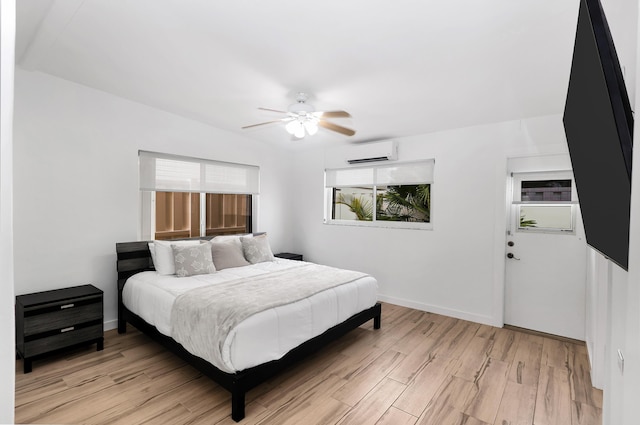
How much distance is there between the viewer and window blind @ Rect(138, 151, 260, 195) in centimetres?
368

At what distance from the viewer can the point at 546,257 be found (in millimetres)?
3400

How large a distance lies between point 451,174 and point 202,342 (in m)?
3.39

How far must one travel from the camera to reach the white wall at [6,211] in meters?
0.68

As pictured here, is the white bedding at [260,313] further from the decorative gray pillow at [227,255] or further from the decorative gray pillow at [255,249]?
the decorative gray pillow at [255,249]

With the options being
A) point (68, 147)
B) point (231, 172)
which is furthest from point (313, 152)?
point (68, 147)

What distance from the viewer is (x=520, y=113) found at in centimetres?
329

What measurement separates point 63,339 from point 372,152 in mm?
4004

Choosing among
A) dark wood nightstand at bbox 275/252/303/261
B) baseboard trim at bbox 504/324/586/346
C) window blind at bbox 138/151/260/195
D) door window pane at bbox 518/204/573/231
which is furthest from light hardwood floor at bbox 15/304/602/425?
dark wood nightstand at bbox 275/252/303/261

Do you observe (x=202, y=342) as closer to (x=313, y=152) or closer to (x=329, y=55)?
(x=329, y=55)

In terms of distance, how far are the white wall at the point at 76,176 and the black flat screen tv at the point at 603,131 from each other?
388 cm

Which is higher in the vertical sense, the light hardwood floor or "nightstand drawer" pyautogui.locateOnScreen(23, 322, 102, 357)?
"nightstand drawer" pyautogui.locateOnScreen(23, 322, 102, 357)

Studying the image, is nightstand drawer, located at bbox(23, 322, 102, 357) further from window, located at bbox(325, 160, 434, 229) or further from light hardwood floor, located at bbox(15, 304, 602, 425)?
window, located at bbox(325, 160, 434, 229)

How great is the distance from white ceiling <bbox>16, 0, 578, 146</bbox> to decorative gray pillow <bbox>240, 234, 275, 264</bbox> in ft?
5.69

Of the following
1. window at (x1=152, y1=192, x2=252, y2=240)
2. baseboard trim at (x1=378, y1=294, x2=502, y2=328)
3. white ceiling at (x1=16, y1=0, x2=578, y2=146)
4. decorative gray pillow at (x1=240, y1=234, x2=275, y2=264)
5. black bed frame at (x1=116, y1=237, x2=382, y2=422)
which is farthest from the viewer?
decorative gray pillow at (x1=240, y1=234, x2=275, y2=264)
